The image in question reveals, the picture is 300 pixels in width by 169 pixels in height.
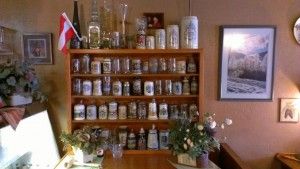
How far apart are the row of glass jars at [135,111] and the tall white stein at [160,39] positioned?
17.0 inches

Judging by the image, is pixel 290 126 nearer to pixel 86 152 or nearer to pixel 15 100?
pixel 86 152

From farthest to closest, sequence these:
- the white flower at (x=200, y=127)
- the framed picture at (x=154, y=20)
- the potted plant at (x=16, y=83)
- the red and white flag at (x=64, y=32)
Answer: the framed picture at (x=154, y=20) < the red and white flag at (x=64, y=32) < the white flower at (x=200, y=127) < the potted plant at (x=16, y=83)

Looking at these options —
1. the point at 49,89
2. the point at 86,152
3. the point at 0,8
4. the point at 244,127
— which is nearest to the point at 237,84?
the point at 244,127

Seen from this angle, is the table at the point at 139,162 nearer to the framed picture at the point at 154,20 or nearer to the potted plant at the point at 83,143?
the potted plant at the point at 83,143

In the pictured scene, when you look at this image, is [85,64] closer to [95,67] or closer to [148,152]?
[95,67]

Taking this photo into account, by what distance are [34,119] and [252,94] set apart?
68.7 inches

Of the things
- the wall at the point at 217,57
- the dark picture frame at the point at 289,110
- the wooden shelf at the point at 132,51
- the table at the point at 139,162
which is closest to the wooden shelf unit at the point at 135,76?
the wooden shelf at the point at 132,51

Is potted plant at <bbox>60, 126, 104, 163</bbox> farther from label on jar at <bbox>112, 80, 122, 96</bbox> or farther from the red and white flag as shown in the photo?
the red and white flag

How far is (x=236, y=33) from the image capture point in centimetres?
230

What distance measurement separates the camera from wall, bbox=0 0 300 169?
229 centimetres

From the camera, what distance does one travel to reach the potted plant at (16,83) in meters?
1.76


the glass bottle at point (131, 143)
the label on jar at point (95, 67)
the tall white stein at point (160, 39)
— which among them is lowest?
the glass bottle at point (131, 143)

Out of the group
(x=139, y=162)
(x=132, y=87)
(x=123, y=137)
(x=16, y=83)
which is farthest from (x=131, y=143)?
(x=16, y=83)

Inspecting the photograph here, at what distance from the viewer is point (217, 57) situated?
234 cm
